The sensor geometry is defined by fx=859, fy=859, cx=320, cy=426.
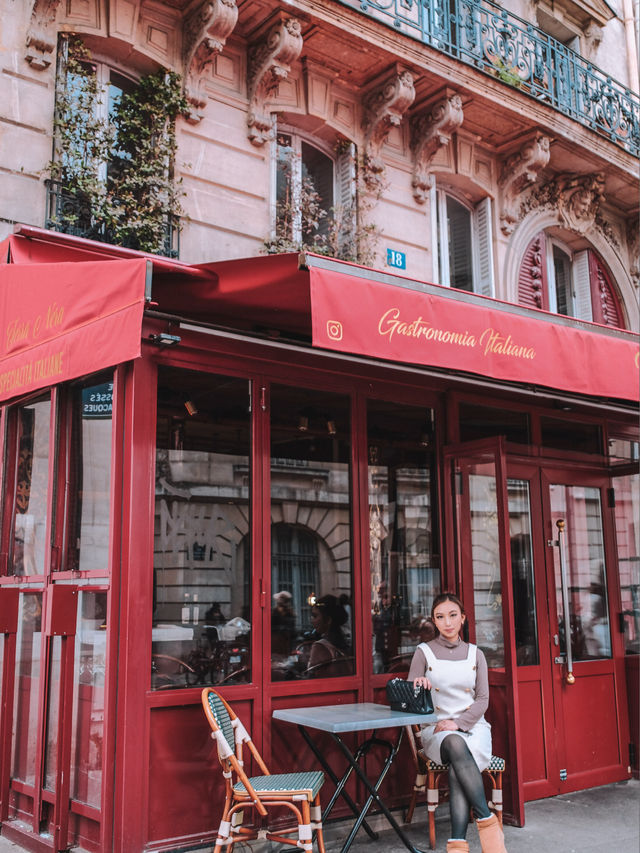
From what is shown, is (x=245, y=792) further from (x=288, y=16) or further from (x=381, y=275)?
(x=288, y=16)

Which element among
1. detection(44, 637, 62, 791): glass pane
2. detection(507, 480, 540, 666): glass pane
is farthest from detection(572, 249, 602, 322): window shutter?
detection(44, 637, 62, 791): glass pane

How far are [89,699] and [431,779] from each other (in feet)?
7.68

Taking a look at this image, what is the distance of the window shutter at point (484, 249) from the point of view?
34.3 ft

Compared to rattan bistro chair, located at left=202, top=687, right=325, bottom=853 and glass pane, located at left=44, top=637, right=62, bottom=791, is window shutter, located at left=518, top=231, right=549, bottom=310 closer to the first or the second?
rattan bistro chair, located at left=202, top=687, right=325, bottom=853

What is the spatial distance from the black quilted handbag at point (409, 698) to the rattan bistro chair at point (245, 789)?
0.67 metres

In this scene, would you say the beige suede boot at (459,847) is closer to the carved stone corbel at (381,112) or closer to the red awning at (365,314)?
the red awning at (365,314)

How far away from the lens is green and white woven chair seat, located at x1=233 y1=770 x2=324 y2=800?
4.68 meters

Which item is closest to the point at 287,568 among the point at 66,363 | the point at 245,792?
the point at 245,792

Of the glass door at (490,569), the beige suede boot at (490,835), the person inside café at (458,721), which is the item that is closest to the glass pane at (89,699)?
the person inside café at (458,721)

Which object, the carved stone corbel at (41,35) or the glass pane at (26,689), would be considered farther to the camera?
the carved stone corbel at (41,35)

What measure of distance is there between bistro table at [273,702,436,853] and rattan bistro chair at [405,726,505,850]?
0.24m

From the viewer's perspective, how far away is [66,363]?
4652mm

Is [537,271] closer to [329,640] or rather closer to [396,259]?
[396,259]

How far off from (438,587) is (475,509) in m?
0.70
